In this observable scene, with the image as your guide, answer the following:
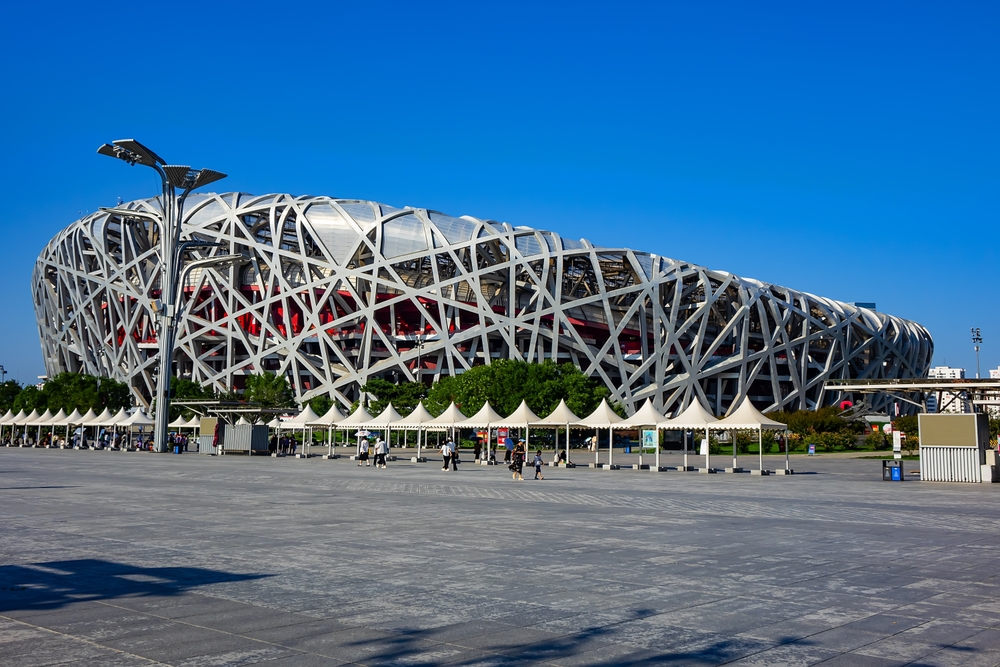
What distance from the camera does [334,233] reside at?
78875 mm

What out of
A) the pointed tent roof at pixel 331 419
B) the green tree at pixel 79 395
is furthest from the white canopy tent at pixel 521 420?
the green tree at pixel 79 395

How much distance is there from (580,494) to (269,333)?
211 ft

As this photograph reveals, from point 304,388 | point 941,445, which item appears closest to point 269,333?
point 304,388

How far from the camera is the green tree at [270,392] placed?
67625 mm

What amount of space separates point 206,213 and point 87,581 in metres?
79.1

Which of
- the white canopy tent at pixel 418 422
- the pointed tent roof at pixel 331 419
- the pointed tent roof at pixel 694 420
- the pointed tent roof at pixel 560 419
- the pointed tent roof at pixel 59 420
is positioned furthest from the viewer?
the pointed tent roof at pixel 59 420

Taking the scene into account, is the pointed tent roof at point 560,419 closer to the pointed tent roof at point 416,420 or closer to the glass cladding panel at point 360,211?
the pointed tent roof at point 416,420

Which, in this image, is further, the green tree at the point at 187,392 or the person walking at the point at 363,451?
the green tree at the point at 187,392

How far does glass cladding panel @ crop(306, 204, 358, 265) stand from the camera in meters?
78.1

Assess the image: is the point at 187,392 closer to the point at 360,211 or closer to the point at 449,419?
the point at 360,211

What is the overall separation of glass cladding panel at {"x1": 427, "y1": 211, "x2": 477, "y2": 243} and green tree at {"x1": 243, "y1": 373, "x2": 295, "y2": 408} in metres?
19.1

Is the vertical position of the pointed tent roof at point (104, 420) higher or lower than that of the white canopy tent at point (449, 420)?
lower

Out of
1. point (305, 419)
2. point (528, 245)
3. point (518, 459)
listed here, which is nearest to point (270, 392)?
point (305, 419)

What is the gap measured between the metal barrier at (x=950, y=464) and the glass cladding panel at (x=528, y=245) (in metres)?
50.2
